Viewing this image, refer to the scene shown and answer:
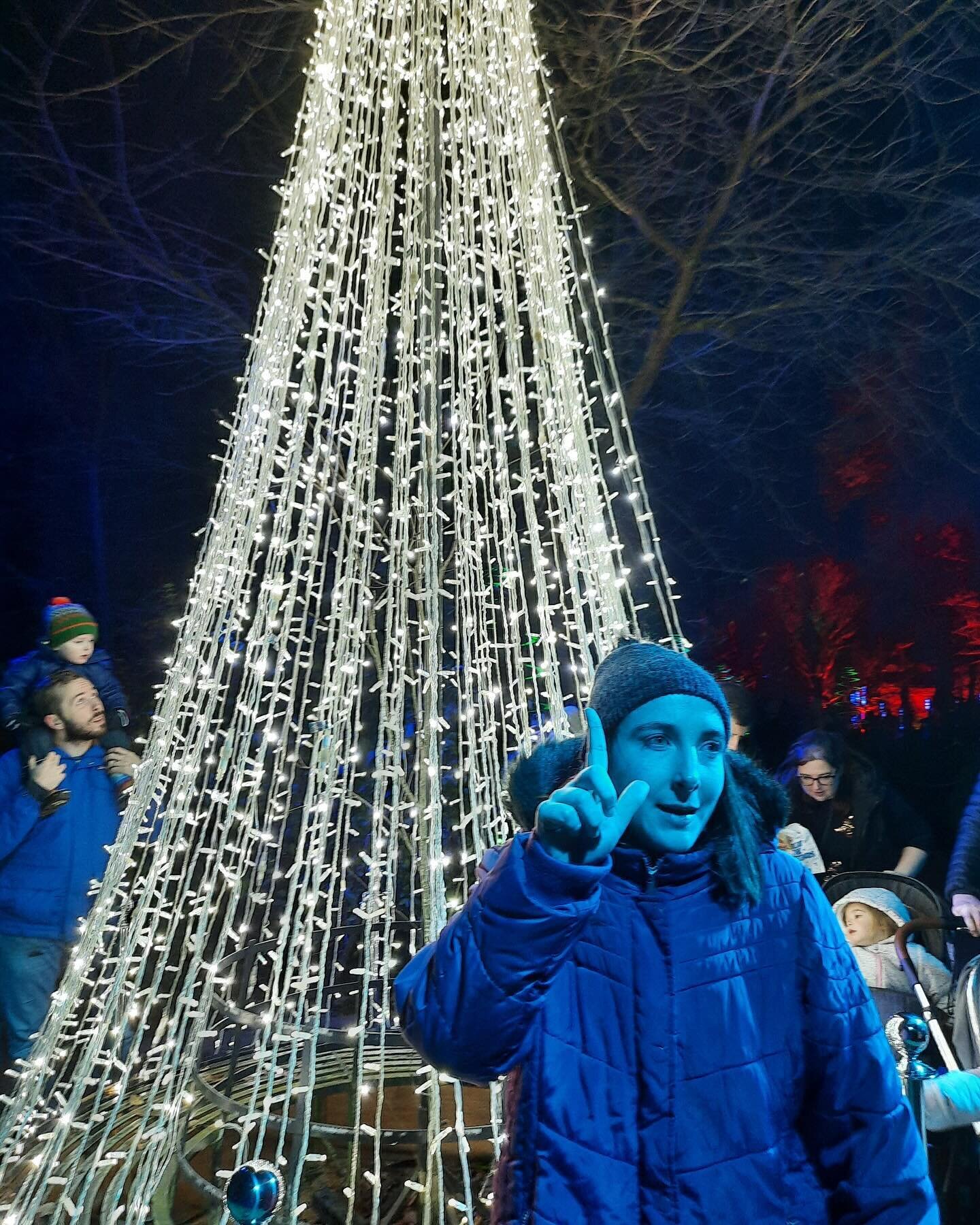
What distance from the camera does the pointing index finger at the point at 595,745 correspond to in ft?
2.94

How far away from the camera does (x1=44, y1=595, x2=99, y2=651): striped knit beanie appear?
12.9 ft

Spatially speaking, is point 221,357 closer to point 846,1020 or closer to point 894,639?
point 846,1020

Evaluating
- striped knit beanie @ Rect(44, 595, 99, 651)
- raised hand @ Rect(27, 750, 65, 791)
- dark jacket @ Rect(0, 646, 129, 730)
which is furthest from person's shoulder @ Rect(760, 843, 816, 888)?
striped knit beanie @ Rect(44, 595, 99, 651)

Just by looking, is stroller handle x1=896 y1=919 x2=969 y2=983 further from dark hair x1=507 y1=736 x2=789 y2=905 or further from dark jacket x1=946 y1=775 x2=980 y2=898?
dark hair x1=507 y1=736 x2=789 y2=905

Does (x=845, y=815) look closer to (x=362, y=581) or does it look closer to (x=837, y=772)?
(x=837, y=772)

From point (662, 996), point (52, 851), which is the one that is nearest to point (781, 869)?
point (662, 996)

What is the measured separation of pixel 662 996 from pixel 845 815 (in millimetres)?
3548

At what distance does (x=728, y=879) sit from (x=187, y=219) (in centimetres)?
579

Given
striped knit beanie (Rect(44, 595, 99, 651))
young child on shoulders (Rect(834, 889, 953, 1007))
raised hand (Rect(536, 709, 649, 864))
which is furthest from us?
striped knit beanie (Rect(44, 595, 99, 651))

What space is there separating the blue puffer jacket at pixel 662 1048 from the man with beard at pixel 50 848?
2.86 metres

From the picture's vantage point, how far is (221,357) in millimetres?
6125

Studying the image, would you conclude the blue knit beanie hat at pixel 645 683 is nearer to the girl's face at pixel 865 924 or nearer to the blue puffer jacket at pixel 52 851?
the girl's face at pixel 865 924

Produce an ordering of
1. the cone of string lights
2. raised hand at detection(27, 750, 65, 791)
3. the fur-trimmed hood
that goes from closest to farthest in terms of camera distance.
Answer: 1. the cone of string lights
2. the fur-trimmed hood
3. raised hand at detection(27, 750, 65, 791)

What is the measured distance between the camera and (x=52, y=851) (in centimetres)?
344
